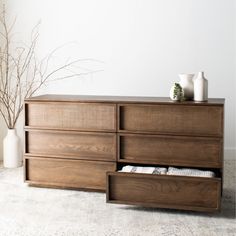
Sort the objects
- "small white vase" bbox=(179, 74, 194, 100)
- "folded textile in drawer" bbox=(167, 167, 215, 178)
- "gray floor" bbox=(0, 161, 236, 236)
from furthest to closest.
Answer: "small white vase" bbox=(179, 74, 194, 100)
"folded textile in drawer" bbox=(167, 167, 215, 178)
"gray floor" bbox=(0, 161, 236, 236)

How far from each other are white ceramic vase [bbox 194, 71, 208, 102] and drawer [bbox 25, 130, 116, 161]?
0.64m

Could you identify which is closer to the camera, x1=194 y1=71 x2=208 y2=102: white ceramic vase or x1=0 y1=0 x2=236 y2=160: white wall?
x1=194 y1=71 x2=208 y2=102: white ceramic vase

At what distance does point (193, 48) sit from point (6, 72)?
1799 millimetres

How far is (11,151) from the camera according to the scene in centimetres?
410

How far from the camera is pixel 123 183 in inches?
115

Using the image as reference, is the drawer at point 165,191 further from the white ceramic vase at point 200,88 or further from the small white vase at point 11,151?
the small white vase at point 11,151

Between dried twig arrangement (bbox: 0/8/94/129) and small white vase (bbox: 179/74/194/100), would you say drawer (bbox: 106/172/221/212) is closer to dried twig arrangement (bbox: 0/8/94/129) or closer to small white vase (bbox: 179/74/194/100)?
small white vase (bbox: 179/74/194/100)

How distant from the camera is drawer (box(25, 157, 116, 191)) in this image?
3.25 metres

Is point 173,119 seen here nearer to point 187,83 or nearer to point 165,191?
point 187,83

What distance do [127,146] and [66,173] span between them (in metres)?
0.53

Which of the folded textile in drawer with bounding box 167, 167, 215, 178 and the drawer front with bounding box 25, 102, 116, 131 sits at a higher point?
the drawer front with bounding box 25, 102, 116, 131

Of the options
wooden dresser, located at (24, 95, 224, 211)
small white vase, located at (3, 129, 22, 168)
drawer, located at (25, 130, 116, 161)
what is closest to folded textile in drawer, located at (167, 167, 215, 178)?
wooden dresser, located at (24, 95, 224, 211)

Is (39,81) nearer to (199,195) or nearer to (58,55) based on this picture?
(58,55)

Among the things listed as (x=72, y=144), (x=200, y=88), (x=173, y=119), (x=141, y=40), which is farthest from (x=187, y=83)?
(x=141, y=40)
